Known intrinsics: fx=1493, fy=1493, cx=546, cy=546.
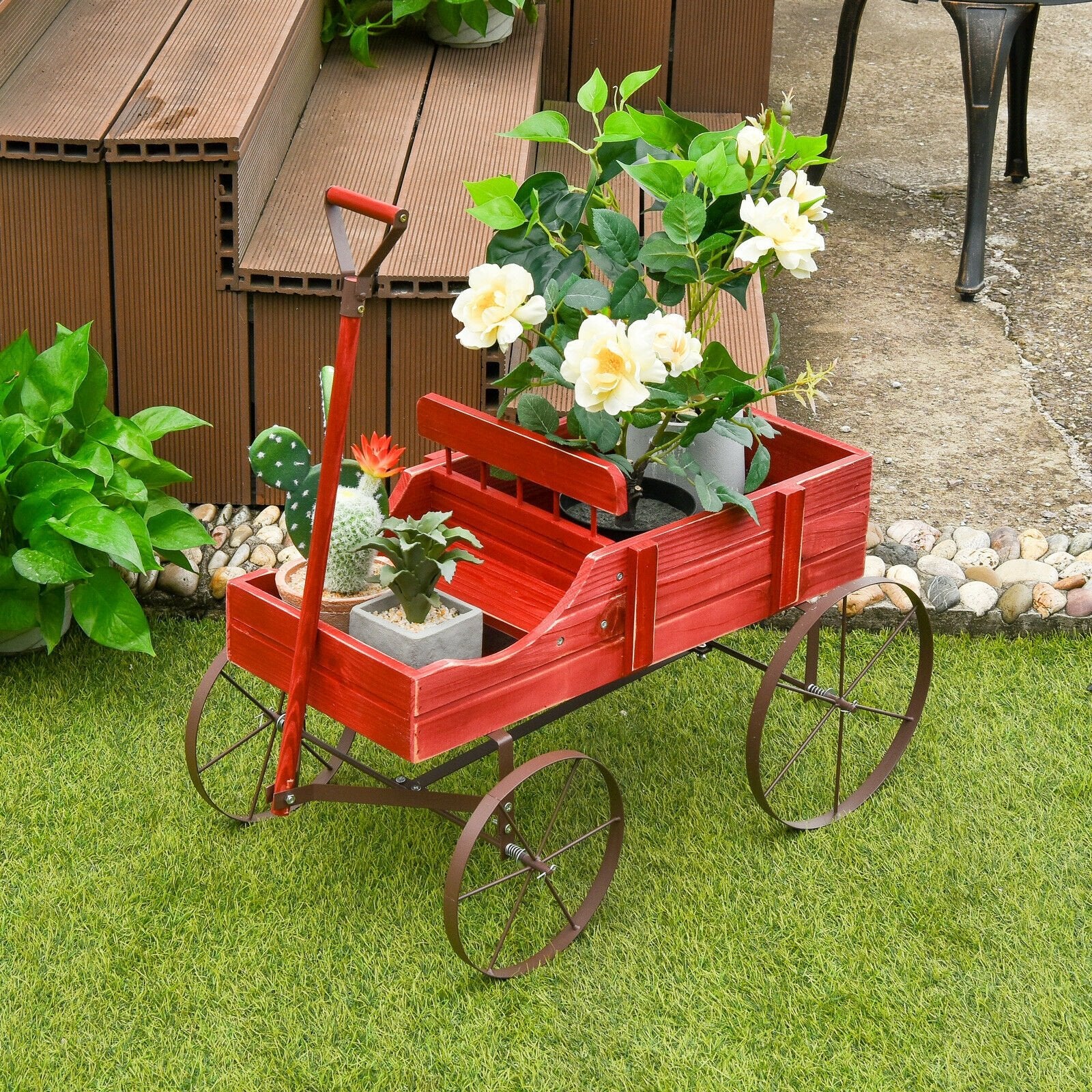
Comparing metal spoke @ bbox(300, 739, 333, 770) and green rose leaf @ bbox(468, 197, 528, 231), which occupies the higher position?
green rose leaf @ bbox(468, 197, 528, 231)

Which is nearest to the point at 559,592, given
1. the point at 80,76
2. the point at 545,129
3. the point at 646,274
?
the point at 646,274

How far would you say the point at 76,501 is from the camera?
9.71 ft

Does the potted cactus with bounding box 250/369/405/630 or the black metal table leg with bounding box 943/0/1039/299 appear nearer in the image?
the potted cactus with bounding box 250/369/405/630

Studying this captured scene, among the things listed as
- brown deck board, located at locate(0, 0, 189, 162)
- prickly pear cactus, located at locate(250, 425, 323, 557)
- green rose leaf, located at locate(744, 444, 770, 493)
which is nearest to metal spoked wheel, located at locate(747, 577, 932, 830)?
green rose leaf, located at locate(744, 444, 770, 493)

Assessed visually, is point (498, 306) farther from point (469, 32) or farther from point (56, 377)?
point (469, 32)

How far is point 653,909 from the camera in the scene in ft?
8.67

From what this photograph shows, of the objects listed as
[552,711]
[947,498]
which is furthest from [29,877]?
[947,498]

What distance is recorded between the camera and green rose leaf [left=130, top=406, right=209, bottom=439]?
126 inches

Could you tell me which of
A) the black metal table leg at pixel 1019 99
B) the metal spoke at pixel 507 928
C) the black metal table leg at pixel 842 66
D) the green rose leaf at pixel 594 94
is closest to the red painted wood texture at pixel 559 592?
→ the metal spoke at pixel 507 928

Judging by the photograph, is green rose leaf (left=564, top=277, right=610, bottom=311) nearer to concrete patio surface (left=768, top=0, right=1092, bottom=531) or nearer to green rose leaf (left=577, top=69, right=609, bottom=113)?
green rose leaf (left=577, top=69, right=609, bottom=113)

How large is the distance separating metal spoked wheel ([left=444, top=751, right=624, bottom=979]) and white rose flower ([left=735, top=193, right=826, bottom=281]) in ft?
2.82

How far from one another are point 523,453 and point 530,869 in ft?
2.30

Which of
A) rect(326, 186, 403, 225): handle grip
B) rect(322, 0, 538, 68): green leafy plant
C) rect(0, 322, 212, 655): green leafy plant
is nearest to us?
rect(326, 186, 403, 225): handle grip

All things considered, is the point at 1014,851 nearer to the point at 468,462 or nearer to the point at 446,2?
the point at 468,462
